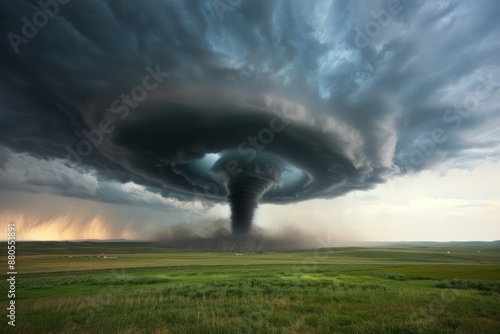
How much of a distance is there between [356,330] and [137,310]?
15.9m

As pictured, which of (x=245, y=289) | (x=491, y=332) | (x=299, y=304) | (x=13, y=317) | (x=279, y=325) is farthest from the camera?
(x=245, y=289)

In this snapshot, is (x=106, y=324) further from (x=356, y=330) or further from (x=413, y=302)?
(x=413, y=302)

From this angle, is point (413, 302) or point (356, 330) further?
point (413, 302)

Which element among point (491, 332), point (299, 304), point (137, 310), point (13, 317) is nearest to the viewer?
point (491, 332)

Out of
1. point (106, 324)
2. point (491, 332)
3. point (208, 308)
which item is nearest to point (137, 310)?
point (106, 324)

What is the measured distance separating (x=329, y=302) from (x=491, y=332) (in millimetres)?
11267

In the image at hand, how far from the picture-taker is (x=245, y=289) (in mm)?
30594

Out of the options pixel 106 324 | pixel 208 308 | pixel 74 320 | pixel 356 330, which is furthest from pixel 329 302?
pixel 74 320

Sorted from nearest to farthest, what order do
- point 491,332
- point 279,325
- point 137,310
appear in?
point 491,332
point 279,325
point 137,310

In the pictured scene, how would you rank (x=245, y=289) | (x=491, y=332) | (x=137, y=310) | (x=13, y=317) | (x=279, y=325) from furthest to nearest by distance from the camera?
1. (x=245, y=289)
2. (x=137, y=310)
3. (x=13, y=317)
4. (x=279, y=325)
5. (x=491, y=332)

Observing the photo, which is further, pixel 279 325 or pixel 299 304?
pixel 299 304

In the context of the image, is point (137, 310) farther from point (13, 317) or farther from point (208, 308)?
point (13, 317)

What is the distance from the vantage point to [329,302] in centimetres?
2334

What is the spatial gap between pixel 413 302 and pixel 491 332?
9.15 meters
